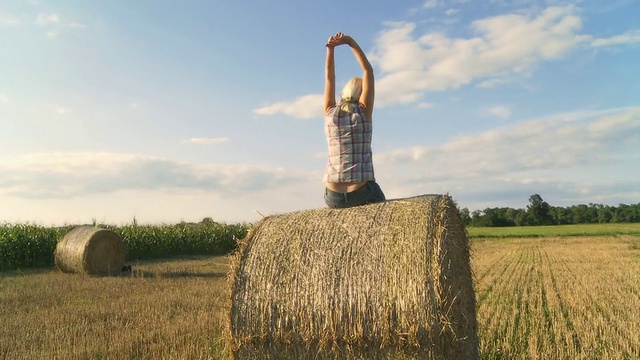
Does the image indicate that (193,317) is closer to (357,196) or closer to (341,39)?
(357,196)

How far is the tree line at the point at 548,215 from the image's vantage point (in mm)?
70750

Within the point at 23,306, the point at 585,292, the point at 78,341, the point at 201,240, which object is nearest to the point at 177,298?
the point at 23,306

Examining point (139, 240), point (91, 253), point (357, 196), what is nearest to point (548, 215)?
point (139, 240)

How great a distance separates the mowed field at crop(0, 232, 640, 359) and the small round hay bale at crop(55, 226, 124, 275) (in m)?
0.80

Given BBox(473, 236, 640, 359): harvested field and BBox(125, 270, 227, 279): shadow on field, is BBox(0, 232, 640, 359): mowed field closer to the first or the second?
BBox(473, 236, 640, 359): harvested field

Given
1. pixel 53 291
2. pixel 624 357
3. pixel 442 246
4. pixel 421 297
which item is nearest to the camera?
pixel 421 297

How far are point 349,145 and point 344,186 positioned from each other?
1.51 feet

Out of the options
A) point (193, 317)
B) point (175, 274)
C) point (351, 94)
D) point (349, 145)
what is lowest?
point (193, 317)

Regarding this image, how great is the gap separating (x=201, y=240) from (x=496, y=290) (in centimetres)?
1936

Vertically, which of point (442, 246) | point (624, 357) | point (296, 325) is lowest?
point (624, 357)

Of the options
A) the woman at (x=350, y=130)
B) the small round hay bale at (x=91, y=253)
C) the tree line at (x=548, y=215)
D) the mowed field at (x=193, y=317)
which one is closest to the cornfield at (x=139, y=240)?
the small round hay bale at (x=91, y=253)

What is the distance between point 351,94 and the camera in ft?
17.7

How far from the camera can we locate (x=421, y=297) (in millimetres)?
4918

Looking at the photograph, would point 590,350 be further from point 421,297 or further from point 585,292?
point 585,292
